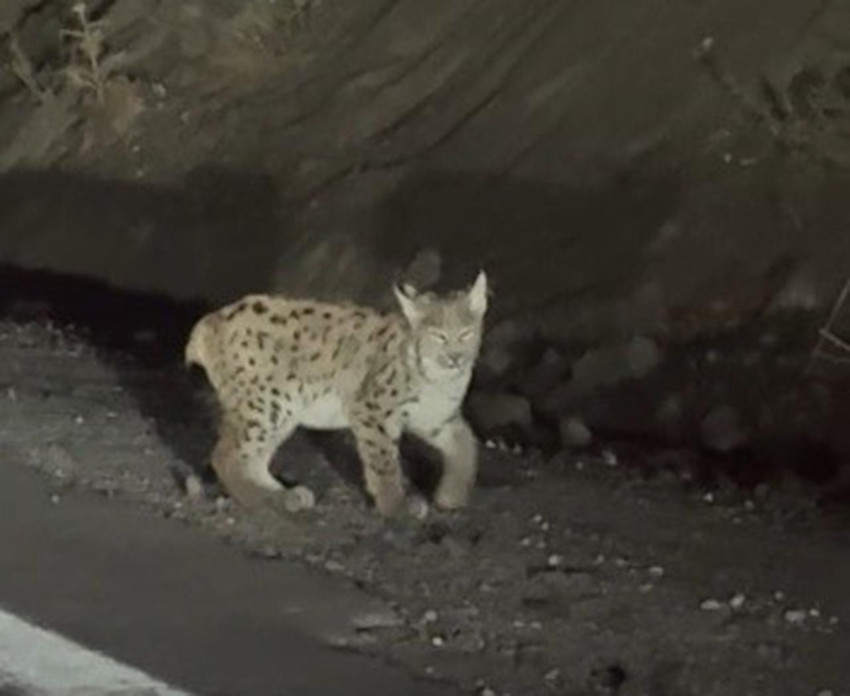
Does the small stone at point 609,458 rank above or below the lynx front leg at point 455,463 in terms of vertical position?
below

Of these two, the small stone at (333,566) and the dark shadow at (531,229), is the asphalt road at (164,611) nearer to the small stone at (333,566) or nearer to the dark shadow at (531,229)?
the small stone at (333,566)

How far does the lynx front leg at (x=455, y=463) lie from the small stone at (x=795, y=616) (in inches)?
89.0

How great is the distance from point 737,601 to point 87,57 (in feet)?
51.9

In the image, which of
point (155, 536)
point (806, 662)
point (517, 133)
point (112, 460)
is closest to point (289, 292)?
point (517, 133)

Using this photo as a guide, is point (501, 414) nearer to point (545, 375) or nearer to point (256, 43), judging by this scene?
point (545, 375)

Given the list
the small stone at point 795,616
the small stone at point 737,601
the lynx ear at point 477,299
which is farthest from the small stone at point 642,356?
the small stone at point 795,616

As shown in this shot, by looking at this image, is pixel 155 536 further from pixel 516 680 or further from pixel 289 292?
pixel 289 292

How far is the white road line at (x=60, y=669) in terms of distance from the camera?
8.91 m

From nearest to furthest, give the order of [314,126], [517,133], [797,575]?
[797,575] → [517,133] → [314,126]

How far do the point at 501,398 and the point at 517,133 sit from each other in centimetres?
404

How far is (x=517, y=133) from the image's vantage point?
748 inches

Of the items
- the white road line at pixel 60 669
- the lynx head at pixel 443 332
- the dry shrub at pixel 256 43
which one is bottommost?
the white road line at pixel 60 669

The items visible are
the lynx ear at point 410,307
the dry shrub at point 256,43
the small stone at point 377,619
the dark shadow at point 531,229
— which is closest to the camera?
the small stone at point 377,619

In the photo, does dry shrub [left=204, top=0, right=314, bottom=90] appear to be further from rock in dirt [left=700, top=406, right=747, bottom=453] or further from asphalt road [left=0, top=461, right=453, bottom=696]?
asphalt road [left=0, top=461, right=453, bottom=696]
